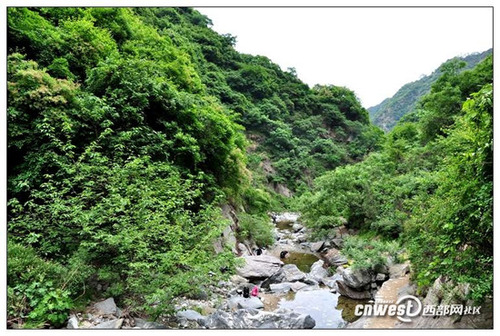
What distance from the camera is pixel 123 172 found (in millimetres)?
6625

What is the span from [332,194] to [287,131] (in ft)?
71.8

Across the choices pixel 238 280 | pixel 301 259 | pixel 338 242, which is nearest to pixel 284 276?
pixel 238 280

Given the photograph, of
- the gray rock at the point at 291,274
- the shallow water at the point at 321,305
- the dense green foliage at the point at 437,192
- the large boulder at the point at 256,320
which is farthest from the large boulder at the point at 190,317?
the gray rock at the point at 291,274

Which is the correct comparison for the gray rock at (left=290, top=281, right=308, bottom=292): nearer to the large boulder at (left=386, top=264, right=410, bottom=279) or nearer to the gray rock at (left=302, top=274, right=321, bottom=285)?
the gray rock at (left=302, top=274, right=321, bottom=285)

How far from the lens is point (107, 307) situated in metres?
5.88

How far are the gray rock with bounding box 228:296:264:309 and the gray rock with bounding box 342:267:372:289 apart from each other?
285cm

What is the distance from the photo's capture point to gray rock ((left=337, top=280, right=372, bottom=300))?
9.42 meters

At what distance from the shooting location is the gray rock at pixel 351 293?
9.42 meters

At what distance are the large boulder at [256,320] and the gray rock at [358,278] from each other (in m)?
2.55

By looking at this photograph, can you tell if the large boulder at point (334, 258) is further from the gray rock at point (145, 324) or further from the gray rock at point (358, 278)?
the gray rock at point (145, 324)

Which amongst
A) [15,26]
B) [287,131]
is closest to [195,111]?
[15,26]

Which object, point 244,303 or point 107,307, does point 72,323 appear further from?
point 244,303

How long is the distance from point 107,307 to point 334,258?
10.7 meters

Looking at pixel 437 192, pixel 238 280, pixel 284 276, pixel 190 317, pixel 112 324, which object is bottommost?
pixel 284 276
